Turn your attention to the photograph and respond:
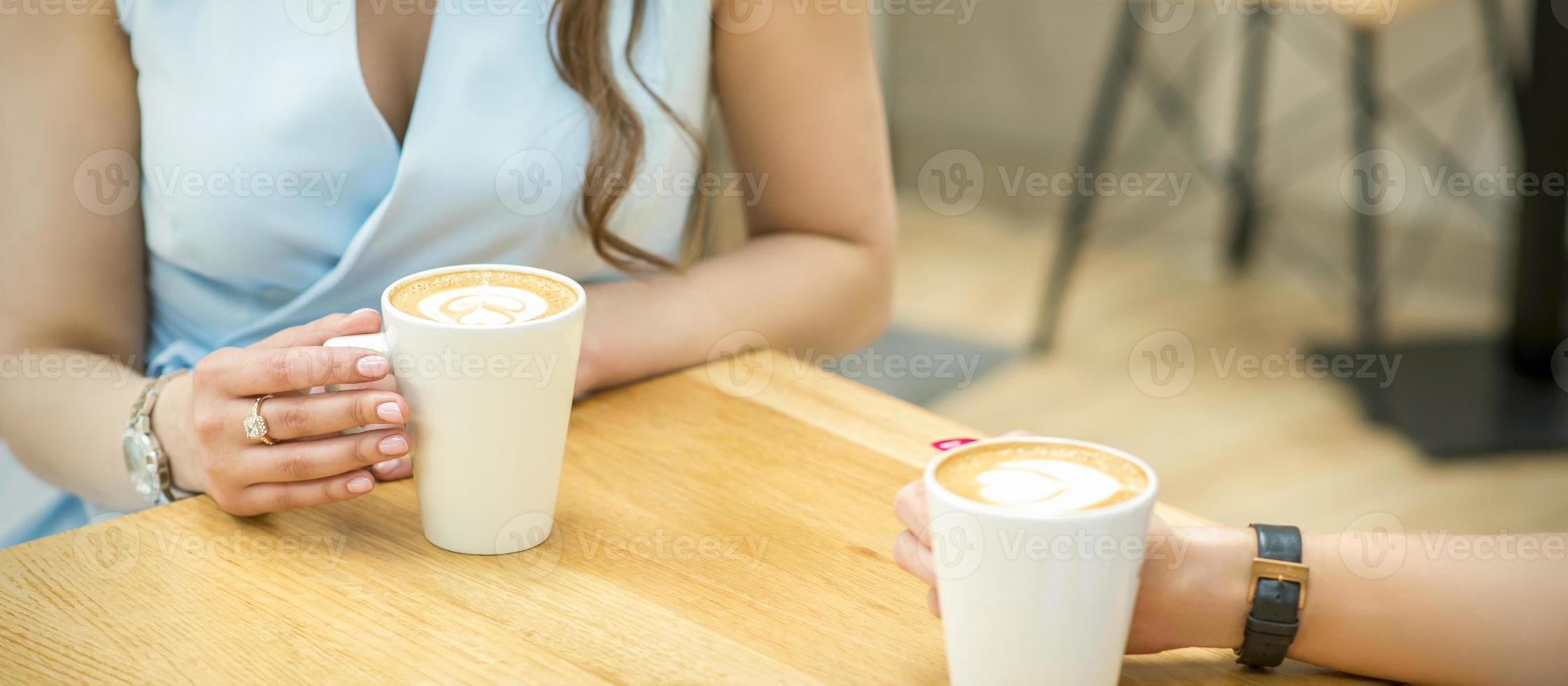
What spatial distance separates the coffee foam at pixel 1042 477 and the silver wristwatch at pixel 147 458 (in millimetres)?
498

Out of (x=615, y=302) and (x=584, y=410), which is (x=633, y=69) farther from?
(x=584, y=410)

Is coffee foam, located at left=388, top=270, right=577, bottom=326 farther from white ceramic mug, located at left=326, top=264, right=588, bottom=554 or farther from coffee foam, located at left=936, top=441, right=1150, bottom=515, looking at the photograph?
coffee foam, located at left=936, top=441, right=1150, bottom=515

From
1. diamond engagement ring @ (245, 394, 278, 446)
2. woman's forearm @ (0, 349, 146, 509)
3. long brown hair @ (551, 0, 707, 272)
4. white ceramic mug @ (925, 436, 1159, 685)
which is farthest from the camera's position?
long brown hair @ (551, 0, 707, 272)

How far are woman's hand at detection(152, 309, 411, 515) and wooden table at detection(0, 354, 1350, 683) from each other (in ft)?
0.07

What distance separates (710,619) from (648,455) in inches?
7.8

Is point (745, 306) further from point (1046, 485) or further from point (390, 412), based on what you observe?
point (1046, 485)

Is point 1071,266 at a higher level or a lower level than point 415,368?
lower

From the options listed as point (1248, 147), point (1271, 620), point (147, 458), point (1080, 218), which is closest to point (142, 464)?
point (147, 458)

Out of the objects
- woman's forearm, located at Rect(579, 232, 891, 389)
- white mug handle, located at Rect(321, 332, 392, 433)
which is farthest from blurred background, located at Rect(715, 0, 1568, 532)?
white mug handle, located at Rect(321, 332, 392, 433)

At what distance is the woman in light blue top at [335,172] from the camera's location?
3.10ft

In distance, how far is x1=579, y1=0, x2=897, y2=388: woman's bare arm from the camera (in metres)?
1.02

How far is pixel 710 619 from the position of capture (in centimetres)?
66

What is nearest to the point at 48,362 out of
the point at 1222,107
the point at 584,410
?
the point at 584,410

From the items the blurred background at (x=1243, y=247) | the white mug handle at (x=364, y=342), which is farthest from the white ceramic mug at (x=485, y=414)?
the blurred background at (x=1243, y=247)
